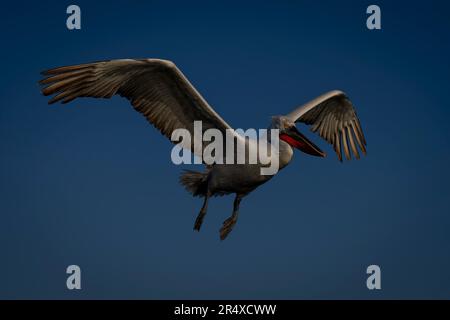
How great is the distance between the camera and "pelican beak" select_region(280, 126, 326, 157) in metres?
8.92

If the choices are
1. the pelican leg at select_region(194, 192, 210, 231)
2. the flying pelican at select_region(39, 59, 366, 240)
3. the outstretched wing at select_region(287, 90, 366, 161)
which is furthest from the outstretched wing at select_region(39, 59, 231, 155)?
the outstretched wing at select_region(287, 90, 366, 161)

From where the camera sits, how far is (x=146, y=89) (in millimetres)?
8500

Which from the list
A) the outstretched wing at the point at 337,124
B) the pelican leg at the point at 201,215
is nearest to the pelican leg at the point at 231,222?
the pelican leg at the point at 201,215

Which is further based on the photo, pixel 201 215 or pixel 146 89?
→ pixel 201 215

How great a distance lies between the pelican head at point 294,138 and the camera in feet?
29.3

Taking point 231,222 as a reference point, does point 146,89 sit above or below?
above

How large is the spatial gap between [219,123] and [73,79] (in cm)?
207

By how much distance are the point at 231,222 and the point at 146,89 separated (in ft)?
7.69

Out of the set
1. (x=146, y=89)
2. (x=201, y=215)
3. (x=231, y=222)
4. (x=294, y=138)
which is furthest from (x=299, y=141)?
(x=146, y=89)

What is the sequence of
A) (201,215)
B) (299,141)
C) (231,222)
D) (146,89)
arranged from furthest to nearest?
(231,222)
(299,141)
(201,215)
(146,89)

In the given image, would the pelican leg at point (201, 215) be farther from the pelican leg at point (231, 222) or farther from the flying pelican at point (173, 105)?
the pelican leg at point (231, 222)

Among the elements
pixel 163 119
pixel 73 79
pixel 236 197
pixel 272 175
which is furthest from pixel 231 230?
pixel 73 79

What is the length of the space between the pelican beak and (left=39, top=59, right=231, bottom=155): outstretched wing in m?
0.96

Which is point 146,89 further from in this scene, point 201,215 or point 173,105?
point 201,215
